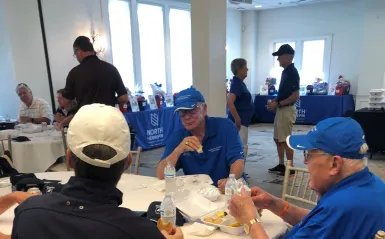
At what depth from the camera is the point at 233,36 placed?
30.1 ft

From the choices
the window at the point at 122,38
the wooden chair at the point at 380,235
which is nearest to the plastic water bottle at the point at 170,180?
the wooden chair at the point at 380,235

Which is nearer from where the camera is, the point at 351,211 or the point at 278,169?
the point at 351,211

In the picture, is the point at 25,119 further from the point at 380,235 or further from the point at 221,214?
the point at 380,235

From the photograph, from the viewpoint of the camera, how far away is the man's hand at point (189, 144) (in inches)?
78.1

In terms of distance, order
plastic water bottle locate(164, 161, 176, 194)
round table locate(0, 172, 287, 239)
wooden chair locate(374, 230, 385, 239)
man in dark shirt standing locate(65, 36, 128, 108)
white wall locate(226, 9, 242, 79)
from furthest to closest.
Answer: white wall locate(226, 9, 242, 79)
man in dark shirt standing locate(65, 36, 128, 108)
plastic water bottle locate(164, 161, 176, 194)
round table locate(0, 172, 287, 239)
wooden chair locate(374, 230, 385, 239)

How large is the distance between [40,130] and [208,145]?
104 inches

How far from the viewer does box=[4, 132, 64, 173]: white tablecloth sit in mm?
3355

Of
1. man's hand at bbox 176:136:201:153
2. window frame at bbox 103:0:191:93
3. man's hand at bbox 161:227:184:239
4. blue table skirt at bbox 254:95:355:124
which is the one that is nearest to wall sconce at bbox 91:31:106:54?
window frame at bbox 103:0:191:93

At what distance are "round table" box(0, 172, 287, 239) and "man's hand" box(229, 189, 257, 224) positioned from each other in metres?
0.09

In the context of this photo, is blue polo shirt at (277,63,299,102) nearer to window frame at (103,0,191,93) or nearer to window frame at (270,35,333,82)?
window frame at (103,0,191,93)

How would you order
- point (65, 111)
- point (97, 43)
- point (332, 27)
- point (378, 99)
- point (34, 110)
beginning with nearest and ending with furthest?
point (65, 111) → point (34, 110) → point (378, 99) → point (97, 43) → point (332, 27)

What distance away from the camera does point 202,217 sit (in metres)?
1.51

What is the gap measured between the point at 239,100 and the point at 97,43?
346 cm

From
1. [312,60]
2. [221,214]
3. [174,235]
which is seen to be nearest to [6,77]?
[221,214]
